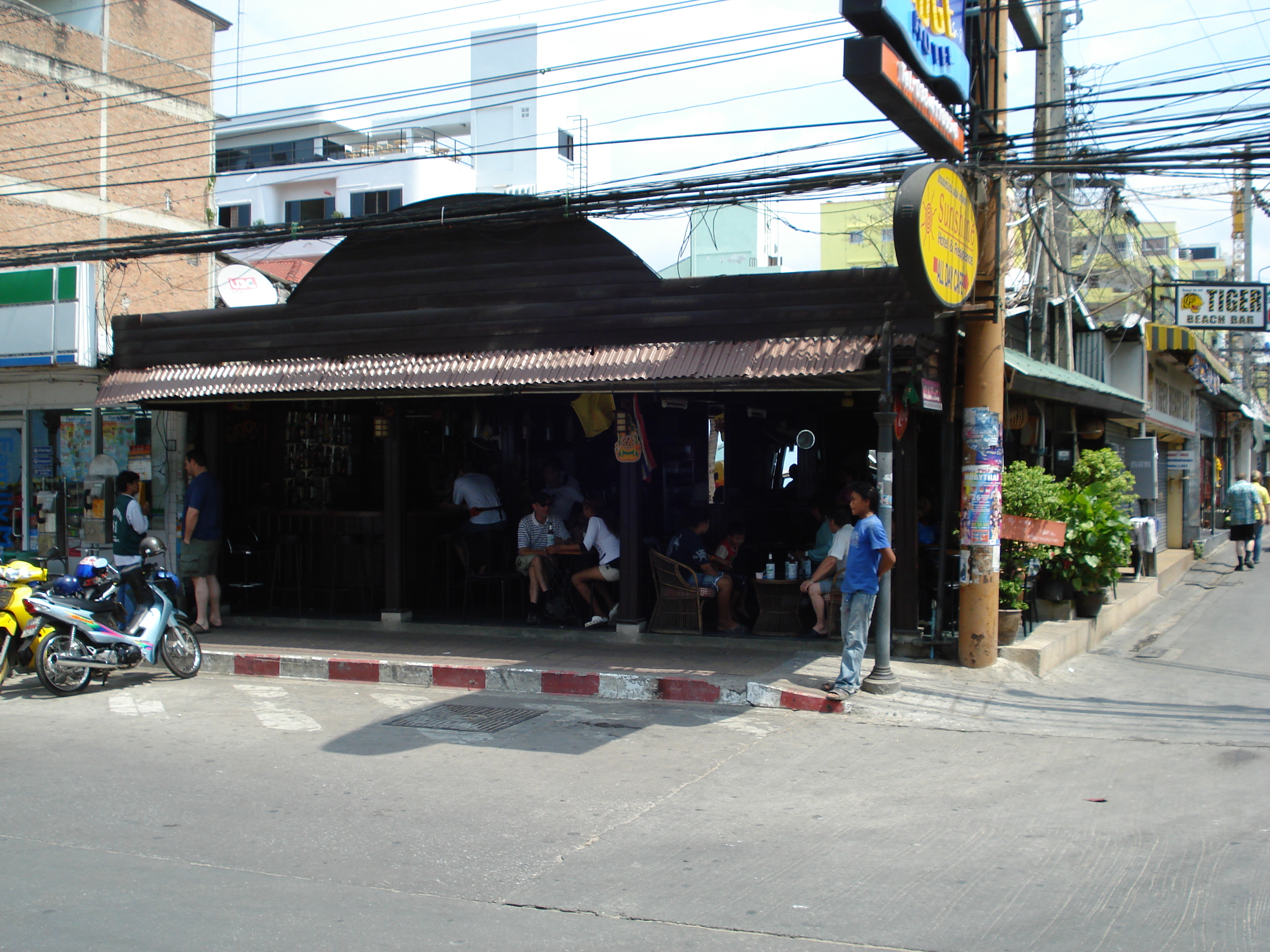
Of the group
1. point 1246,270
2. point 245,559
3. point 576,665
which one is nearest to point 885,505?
point 576,665

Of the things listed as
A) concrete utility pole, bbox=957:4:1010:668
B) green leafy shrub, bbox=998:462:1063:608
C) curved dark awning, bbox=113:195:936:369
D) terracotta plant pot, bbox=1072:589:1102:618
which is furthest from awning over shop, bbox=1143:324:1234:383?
curved dark awning, bbox=113:195:936:369

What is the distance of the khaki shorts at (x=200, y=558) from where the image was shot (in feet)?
38.7

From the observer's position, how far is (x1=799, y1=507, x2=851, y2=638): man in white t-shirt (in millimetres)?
9797

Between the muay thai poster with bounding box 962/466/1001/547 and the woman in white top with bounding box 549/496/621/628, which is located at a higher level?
the muay thai poster with bounding box 962/466/1001/547

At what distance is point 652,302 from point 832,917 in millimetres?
6936

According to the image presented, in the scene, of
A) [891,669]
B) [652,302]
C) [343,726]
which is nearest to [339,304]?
[652,302]

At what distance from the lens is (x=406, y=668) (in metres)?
9.85

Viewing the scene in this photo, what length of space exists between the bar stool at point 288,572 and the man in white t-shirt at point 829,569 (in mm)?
6260

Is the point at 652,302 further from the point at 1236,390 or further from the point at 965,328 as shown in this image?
the point at 1236,390

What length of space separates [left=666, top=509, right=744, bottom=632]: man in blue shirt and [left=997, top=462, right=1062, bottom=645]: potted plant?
2.64 meters

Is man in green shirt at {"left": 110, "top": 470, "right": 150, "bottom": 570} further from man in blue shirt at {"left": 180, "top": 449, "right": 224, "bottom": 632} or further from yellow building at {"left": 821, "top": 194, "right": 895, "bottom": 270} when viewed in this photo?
yellow building at {"left": 821, "top": 194, "right": 895, "bottom": 270}

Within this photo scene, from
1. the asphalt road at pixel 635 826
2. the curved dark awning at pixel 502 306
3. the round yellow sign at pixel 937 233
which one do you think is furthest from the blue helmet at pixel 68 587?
the round yellow sign at pixel 937 233

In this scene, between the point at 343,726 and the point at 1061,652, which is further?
the point at 1061,652

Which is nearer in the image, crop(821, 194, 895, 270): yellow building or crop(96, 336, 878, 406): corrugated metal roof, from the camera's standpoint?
crop(96, 336, 878, 406): corrugated metal roof
